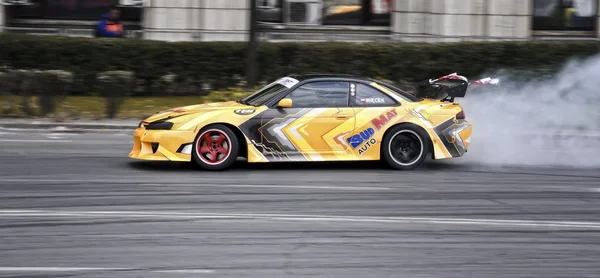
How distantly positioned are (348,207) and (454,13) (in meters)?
14.3

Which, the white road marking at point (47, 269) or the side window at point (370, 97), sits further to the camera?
the side window at point (370, 97)

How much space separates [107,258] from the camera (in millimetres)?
7207

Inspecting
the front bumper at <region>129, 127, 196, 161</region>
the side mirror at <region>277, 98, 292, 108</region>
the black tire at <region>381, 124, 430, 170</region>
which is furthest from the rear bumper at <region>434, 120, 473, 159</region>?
the front bumper at <region>129, 127, 196, 161</region>

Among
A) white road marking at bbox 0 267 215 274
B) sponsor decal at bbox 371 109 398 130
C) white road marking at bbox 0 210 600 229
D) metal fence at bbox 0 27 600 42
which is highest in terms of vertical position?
metal fence at bbox 0 27 600 42

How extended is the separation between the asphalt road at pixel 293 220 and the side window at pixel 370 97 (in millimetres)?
876

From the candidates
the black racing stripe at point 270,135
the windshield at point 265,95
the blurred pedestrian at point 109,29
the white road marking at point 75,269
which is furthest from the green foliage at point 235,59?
the white road marking at point 75,269

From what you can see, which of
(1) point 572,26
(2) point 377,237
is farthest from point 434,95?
(1) point 572,26

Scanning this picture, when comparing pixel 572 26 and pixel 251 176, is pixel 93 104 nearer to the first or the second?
pixel 251 176

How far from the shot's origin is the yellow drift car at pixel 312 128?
11.3 meters

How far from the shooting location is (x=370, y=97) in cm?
1188

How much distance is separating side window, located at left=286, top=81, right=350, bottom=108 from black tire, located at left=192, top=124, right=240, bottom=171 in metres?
0.94

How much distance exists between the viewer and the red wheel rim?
37.3 feet

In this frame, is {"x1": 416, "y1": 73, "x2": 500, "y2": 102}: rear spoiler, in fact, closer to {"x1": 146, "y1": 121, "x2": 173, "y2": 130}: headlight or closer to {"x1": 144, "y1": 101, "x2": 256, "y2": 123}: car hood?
{"x1": 144, "y1": 101, "x2": 256, "y2": 123}: car hood

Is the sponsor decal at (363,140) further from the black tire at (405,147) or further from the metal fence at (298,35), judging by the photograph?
the metal fence at (298,35)
